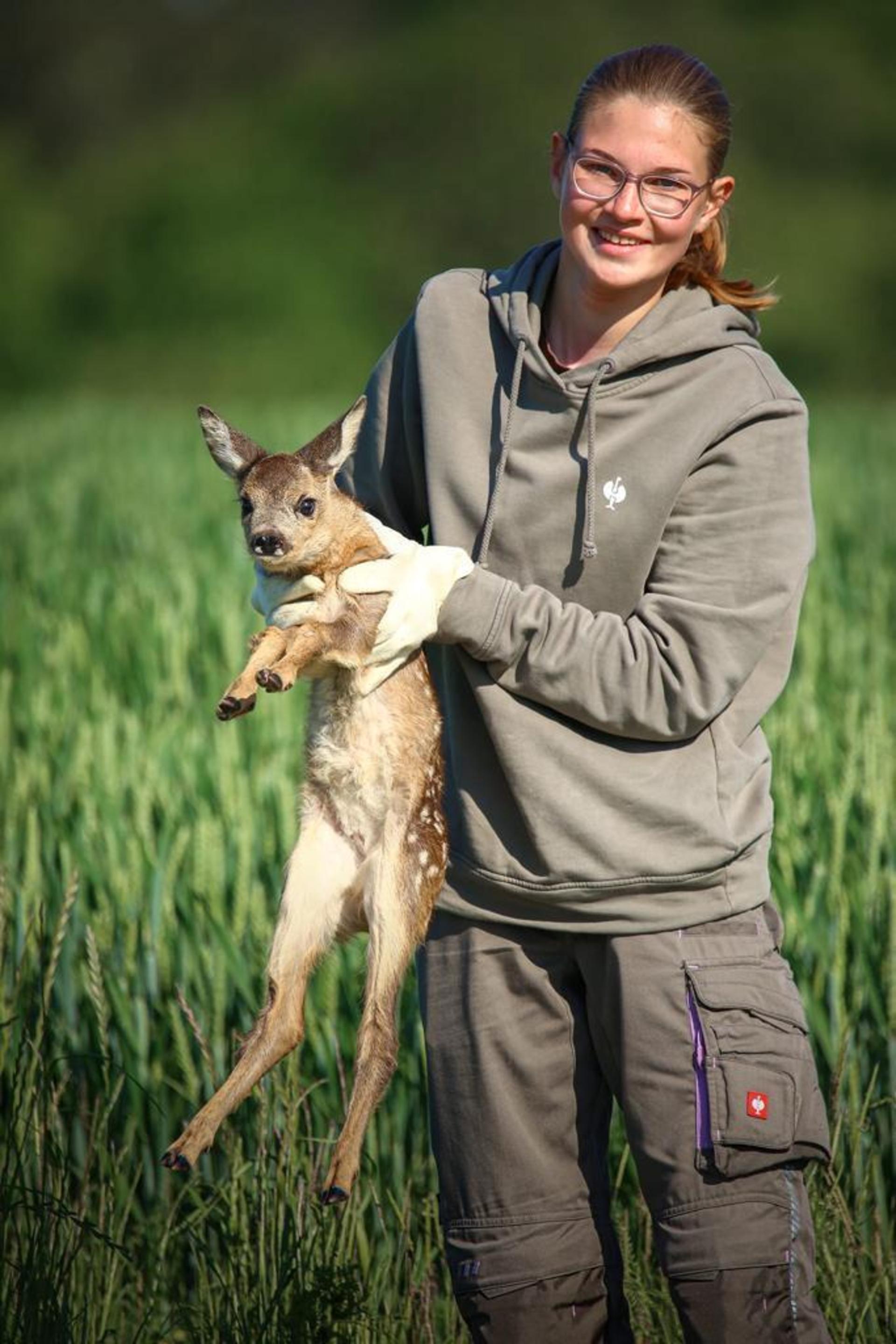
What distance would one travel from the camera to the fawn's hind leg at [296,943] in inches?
101

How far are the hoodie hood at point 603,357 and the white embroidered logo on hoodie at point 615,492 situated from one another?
0.09 feet

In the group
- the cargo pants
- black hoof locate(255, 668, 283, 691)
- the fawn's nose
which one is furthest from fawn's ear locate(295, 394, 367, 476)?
the cargo pants

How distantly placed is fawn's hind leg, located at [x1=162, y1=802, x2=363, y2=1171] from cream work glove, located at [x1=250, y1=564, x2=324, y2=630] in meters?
0.31

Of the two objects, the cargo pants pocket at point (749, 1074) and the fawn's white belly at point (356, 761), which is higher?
the fawn's white belly at point (356, 761)

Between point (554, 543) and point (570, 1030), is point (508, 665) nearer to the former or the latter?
point (554, 543)

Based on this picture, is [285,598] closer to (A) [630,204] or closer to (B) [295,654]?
(B) [295,654]

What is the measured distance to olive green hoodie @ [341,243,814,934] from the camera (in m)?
2.90

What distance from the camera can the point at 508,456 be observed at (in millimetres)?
3082

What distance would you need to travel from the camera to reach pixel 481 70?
51.1 m

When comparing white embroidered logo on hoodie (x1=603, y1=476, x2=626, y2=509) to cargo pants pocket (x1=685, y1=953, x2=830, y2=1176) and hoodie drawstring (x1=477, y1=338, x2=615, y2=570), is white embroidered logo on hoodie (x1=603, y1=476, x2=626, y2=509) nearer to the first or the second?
hoodie drawstring (x1=477, y1=338, x2=615, y2=570)

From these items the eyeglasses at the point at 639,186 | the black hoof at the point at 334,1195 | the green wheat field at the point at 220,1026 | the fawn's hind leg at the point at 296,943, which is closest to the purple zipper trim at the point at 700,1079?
the green wheat field at the point at 220,1026

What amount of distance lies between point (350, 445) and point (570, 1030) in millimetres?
1148

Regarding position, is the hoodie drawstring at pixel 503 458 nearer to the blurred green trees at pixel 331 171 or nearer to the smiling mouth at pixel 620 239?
the smiling mouth at pixel 620 239

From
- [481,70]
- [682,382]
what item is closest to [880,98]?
[481,70]
